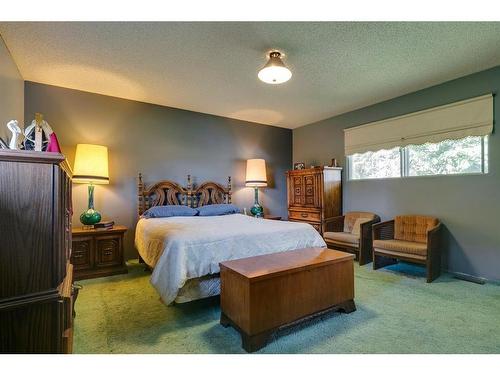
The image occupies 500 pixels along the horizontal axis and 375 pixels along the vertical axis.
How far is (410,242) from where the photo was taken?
11.4ft

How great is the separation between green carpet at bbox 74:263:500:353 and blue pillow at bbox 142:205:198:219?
1053 millimetres

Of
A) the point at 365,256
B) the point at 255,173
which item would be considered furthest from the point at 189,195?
the point at 365,256

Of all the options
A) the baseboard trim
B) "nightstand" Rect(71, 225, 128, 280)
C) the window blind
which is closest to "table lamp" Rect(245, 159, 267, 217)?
the window blind

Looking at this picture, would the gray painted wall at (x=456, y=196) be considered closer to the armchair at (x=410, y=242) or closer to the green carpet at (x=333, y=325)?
the armchair at (x=410, y=242)

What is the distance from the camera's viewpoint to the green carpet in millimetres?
1782

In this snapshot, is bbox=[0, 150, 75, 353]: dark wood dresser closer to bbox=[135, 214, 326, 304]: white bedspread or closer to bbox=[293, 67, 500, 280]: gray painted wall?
bbox=[135, 214, 326, 304]: white bedspread

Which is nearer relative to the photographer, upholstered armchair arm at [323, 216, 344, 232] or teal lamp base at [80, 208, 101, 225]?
teal lamp base at [80, 208, 101, 225]

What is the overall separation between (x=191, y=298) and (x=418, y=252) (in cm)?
265

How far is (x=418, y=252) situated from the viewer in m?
3.09

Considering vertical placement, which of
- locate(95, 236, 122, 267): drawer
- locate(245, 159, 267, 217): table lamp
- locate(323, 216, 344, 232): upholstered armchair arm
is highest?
locate(245, 159, 267, 217): table lamp

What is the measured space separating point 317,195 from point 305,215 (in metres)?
0.48

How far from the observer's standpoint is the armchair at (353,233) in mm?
3809

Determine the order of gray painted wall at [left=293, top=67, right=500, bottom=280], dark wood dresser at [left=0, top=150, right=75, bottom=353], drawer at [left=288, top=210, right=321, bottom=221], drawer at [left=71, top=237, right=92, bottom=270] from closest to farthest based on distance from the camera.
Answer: dark wood dresser at [left=0, top=150, right=75, bottom=353], gray painted wall at [left=293, top=67, right=500, bottom=280], drawer at [left=71, top=237, right=92, bottom=270], drawer at [left=288, top=210, right=321, bottom=221]
